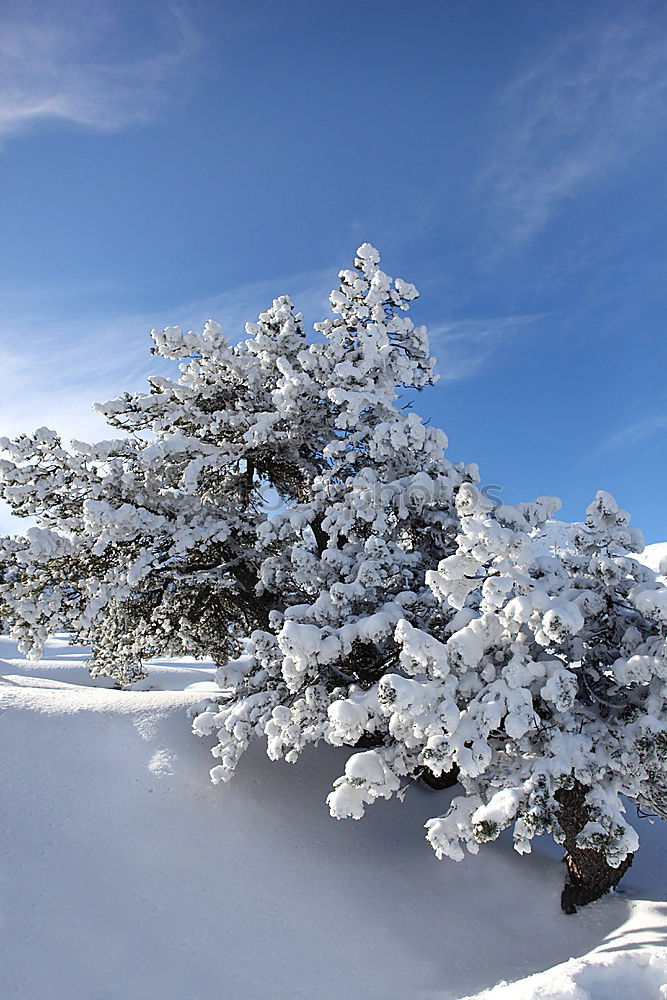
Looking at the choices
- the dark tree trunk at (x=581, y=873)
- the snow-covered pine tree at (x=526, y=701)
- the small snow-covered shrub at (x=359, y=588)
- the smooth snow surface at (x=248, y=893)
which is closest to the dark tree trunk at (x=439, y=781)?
the small snow-covered shrub at (x=359, y=588)

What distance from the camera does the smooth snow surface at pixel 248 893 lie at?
511cm

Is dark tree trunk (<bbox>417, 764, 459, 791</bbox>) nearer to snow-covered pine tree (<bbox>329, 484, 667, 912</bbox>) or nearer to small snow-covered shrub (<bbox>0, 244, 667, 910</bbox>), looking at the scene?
small snow-covered shrub (<bbox>0, 244, 667, 910</bbox>)

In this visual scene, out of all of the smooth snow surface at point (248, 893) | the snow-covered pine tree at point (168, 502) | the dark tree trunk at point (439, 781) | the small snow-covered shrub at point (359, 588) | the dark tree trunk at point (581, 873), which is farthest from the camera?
the dark tree trunk at point (439, 781)

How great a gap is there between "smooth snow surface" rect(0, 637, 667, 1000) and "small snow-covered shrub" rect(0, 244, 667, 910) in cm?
71

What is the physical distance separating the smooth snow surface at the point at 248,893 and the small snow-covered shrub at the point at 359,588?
2.32 ft

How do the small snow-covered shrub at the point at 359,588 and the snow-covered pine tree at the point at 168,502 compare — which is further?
the snow-covered pine tree at the point at 168,502

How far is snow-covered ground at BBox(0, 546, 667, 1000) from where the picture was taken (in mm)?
5105

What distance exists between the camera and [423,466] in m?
8.65

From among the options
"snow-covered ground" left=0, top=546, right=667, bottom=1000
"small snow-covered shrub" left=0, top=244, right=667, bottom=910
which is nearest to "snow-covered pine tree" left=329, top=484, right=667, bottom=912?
"small snow-covered shrub" left=0, top=244, right=667, bottom=910

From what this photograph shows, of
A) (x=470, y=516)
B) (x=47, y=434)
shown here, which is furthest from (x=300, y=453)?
(x=470, y=516)

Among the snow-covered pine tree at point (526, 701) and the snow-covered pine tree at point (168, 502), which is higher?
the snow-covered pine tree at point (168, 502)

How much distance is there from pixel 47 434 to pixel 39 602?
7.52ft

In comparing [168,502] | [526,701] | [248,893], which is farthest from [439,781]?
[168,502]

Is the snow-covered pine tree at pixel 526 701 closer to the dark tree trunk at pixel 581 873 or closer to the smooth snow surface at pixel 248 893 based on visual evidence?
the dark tree trunk at pixel 581 873
